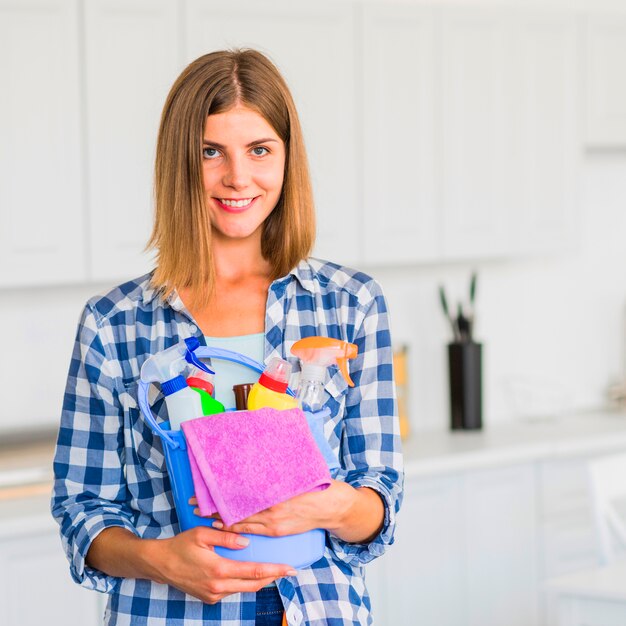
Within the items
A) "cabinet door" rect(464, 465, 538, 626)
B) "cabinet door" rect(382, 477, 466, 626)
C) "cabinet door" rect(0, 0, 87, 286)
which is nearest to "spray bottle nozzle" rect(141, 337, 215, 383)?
"cabinet door" rect(0, 0, 87, 286)

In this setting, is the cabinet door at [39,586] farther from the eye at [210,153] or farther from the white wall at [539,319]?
the eye at [210,153]

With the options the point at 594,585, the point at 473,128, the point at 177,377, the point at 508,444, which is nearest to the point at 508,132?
the point at 473,128

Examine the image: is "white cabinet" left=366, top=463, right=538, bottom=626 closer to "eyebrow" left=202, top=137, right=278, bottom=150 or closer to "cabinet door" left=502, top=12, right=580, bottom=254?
"cabinet door" left=502, top=12, right=580, bottom=254

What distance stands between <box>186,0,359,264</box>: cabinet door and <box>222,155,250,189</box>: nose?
1.52m

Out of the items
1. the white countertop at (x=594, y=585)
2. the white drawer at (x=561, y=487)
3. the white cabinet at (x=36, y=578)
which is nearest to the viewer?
the white countertop at (x=594, y=585)

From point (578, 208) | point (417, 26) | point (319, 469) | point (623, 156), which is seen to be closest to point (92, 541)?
point (319, 469)

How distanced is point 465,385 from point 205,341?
2.11m

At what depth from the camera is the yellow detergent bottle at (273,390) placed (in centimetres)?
116

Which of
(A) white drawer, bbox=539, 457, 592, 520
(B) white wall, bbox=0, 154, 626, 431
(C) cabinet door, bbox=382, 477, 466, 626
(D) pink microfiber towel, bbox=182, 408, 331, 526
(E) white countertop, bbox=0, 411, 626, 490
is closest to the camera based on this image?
(D) pink microfiber towel, bbox=182, 408, 331, 526

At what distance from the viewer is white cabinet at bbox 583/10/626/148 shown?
3.42m

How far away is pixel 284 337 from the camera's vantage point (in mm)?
1355

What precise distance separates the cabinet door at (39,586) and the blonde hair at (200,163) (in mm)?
1230

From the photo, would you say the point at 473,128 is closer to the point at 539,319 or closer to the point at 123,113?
the point at 539,319

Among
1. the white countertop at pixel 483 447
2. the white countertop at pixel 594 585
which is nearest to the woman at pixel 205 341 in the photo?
the white countertop at pixel 594 585
